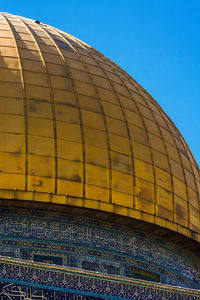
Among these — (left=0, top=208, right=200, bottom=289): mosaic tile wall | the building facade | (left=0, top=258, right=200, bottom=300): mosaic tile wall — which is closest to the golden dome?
the building facade

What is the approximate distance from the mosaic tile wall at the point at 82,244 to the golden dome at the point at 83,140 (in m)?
0.37

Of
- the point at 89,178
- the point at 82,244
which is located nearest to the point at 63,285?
the point at 82,244

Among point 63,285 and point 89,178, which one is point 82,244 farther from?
point 63,285

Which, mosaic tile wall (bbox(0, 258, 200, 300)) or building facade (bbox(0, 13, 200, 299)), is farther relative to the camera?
building facade (bbox(0, 13, 200, 299))

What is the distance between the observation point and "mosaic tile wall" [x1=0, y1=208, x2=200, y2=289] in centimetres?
1287

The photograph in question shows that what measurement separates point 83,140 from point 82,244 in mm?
1361

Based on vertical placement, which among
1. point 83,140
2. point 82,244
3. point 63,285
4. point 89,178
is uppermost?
point 83,140

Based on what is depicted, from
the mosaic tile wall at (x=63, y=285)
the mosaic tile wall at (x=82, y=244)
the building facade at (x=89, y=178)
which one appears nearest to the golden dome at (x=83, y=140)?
the building facade at (x=89, y=178)

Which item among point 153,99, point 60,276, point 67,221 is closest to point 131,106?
point 153,99

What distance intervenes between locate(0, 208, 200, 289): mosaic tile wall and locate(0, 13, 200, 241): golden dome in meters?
0.37

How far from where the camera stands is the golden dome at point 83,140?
1307cm

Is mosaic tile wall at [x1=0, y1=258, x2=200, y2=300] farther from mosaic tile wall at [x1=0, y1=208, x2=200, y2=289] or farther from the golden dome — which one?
the golden dome

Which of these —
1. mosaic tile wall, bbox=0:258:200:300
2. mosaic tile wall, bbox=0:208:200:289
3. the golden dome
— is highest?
the golden dome

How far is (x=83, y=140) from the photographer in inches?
534
